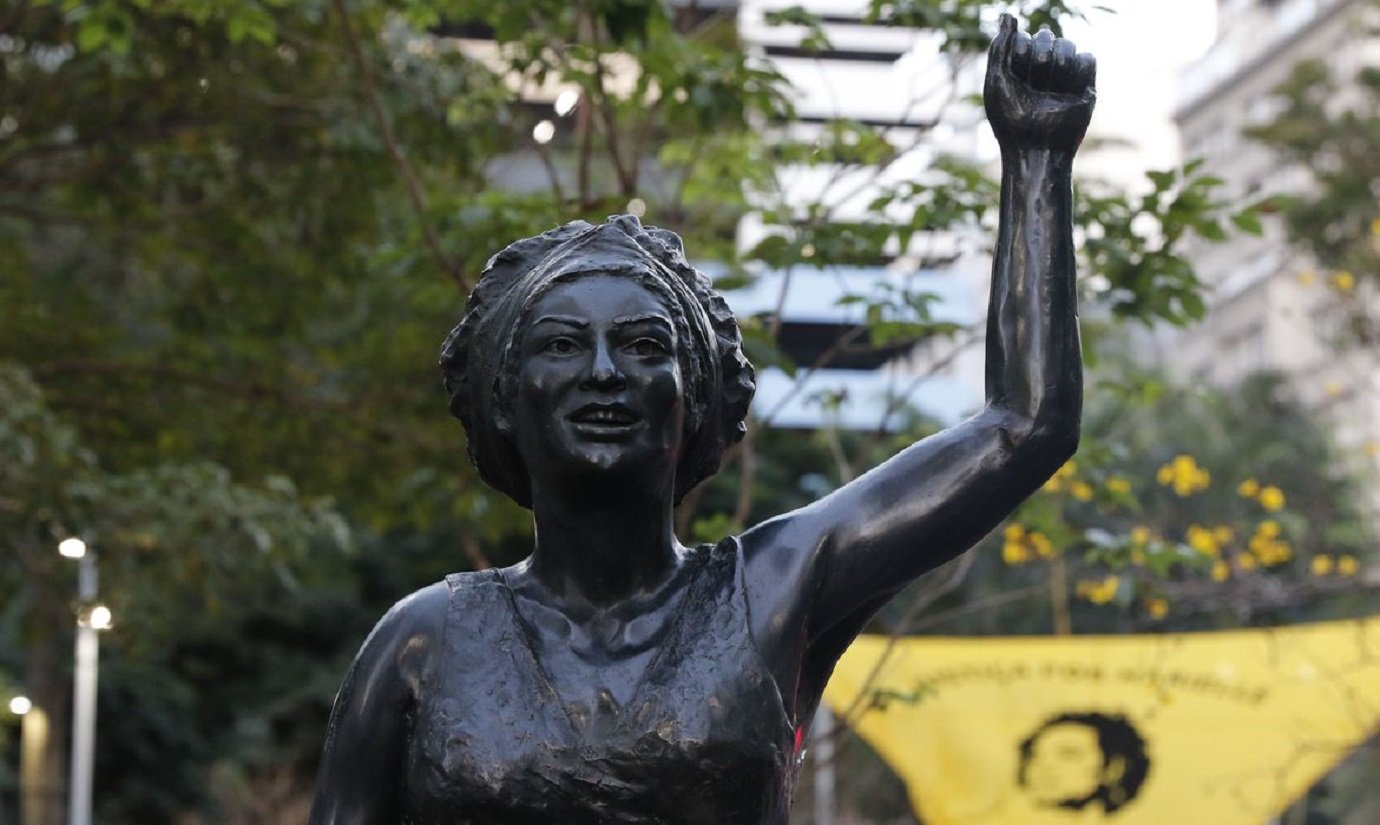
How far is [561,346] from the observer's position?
9.13 ft

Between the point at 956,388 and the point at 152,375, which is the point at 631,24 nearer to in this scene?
the point at 152,375

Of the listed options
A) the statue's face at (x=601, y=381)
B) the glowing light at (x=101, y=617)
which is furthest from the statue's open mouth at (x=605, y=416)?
the glowing light at (x=101, y=617)

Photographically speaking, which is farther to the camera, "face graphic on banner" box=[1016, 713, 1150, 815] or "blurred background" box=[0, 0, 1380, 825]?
"face graphic on banner" box=[1016, 713, 1150, 815]

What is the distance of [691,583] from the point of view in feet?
9.39

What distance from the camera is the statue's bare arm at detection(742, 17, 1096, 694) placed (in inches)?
111

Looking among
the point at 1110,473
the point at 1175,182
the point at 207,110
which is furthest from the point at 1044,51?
the point at 207,110

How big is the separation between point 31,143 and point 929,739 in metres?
7.19

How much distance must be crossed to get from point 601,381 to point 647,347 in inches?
3.3

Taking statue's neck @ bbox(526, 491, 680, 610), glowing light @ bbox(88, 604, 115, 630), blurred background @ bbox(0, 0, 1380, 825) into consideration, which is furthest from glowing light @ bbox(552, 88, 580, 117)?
statue's neck @ bbox(526, 491, 680, 610)

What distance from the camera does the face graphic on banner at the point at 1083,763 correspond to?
15.8m

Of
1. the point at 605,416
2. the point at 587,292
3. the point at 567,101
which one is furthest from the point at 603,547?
the point at 567,101

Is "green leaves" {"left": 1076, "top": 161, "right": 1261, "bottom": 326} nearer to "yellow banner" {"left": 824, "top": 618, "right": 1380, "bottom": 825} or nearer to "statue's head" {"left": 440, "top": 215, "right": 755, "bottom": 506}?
"statue's head" {"left": 440, "top": 215, "right": 755, "bottom": 506}

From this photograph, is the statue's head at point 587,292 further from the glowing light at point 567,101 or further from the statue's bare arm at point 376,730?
the glowing light at point 567,101

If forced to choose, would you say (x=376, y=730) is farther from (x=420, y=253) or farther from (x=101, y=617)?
(x=101, y=617)
